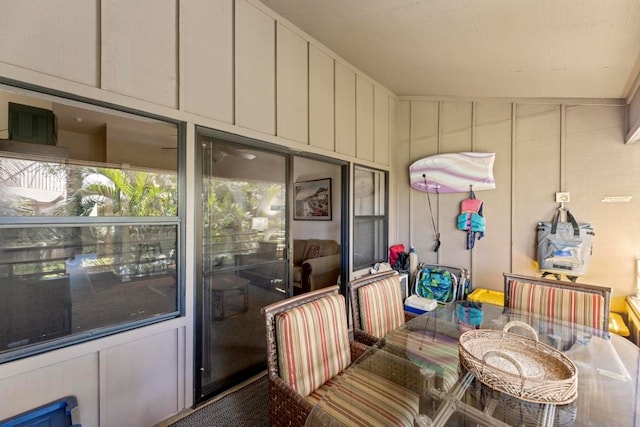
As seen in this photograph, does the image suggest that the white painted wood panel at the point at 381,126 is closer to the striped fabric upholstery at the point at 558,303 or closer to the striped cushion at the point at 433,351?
the striped fabric upholstery at the point at 558,303

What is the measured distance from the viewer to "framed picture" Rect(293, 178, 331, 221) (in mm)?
4859

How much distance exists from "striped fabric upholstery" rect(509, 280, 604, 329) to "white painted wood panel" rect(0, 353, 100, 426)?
9.62 feet

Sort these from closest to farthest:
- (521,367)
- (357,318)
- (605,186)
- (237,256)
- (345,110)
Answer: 1. (521,367)
2. (357,318)
3. (237,256)
4. (605,186)
5. (345,110)

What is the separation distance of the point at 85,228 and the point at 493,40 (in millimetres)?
3257

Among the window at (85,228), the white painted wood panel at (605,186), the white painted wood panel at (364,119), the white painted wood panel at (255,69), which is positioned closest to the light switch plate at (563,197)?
the white painted wood panel at (605,186)

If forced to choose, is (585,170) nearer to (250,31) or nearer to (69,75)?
(250,31)

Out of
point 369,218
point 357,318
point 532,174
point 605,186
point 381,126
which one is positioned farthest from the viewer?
point 381,126

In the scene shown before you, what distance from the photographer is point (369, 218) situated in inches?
153

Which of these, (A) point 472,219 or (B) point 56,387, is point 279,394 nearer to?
(B) point 56,387

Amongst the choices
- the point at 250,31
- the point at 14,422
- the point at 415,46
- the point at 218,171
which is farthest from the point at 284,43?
the point at 14,422

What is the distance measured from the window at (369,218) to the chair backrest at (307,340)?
6.19 ft

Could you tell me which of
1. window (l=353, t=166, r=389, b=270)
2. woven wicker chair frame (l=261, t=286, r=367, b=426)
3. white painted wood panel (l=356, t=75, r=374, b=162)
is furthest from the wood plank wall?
woven wicker chair frame (l=261, t=286, r=367, b=426)

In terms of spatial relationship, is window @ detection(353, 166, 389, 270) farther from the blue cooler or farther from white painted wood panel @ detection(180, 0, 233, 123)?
the blue cooler

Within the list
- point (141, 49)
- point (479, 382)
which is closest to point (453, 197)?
point (479, 382)
